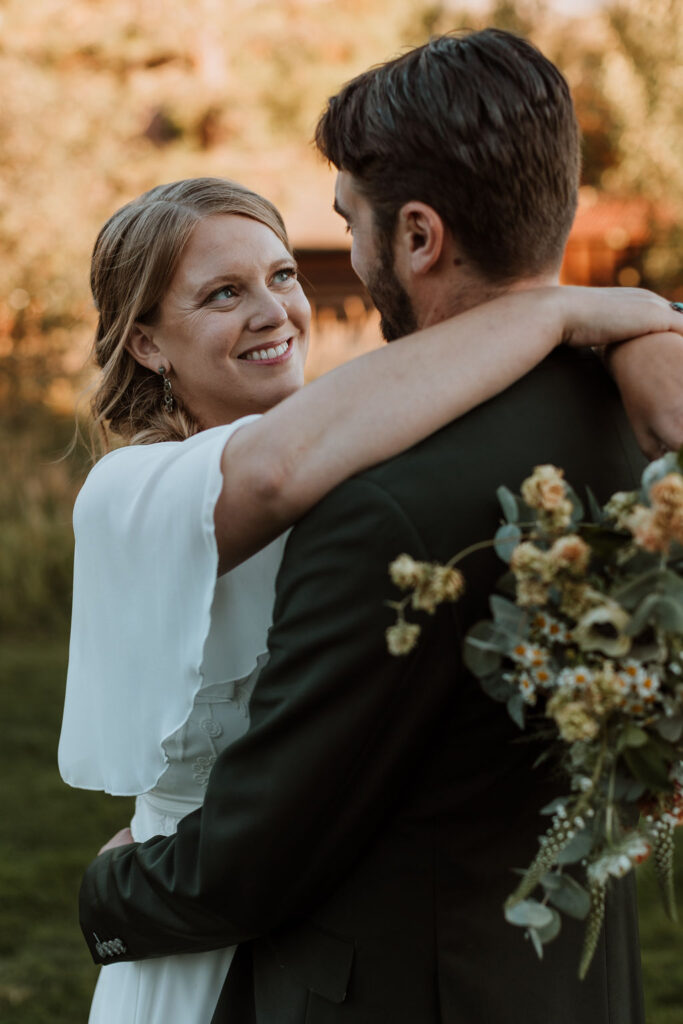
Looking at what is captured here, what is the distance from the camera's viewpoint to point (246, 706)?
2139 millimetres

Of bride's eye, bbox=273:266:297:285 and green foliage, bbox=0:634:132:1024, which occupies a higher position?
bride's eye, bbox=273:266:297:285

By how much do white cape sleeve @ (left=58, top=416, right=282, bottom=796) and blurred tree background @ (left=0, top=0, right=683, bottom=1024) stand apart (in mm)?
2907

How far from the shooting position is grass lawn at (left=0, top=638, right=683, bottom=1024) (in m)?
4.52

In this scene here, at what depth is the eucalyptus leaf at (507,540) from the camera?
1423 mm

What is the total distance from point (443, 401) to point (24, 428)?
12085 millimetres

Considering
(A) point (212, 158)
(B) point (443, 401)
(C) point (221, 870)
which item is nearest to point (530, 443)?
(B) point (443, 401)

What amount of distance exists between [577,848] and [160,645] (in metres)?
0.80

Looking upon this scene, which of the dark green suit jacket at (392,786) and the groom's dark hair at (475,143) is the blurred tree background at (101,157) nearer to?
the dark green suit jacket at (392,786)

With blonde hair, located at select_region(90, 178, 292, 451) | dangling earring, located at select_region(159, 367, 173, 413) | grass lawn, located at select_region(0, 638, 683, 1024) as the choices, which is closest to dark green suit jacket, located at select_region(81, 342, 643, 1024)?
blonde hair, located at select_region(90, 178, 292, 451)

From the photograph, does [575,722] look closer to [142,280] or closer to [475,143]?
[475,143]

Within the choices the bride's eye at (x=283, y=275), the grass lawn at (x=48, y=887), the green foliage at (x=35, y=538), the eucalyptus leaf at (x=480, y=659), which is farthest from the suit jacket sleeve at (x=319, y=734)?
the green foliage at (x=35, y=538)

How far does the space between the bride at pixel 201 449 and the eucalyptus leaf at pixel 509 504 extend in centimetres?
18

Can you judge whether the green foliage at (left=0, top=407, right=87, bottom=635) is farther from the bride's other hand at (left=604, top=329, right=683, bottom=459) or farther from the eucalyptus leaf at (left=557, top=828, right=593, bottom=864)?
the eucalyptus leaf at (left=557, top=828, right=593, bottom=864)

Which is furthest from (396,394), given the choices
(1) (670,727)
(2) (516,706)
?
(1) (670,727)
